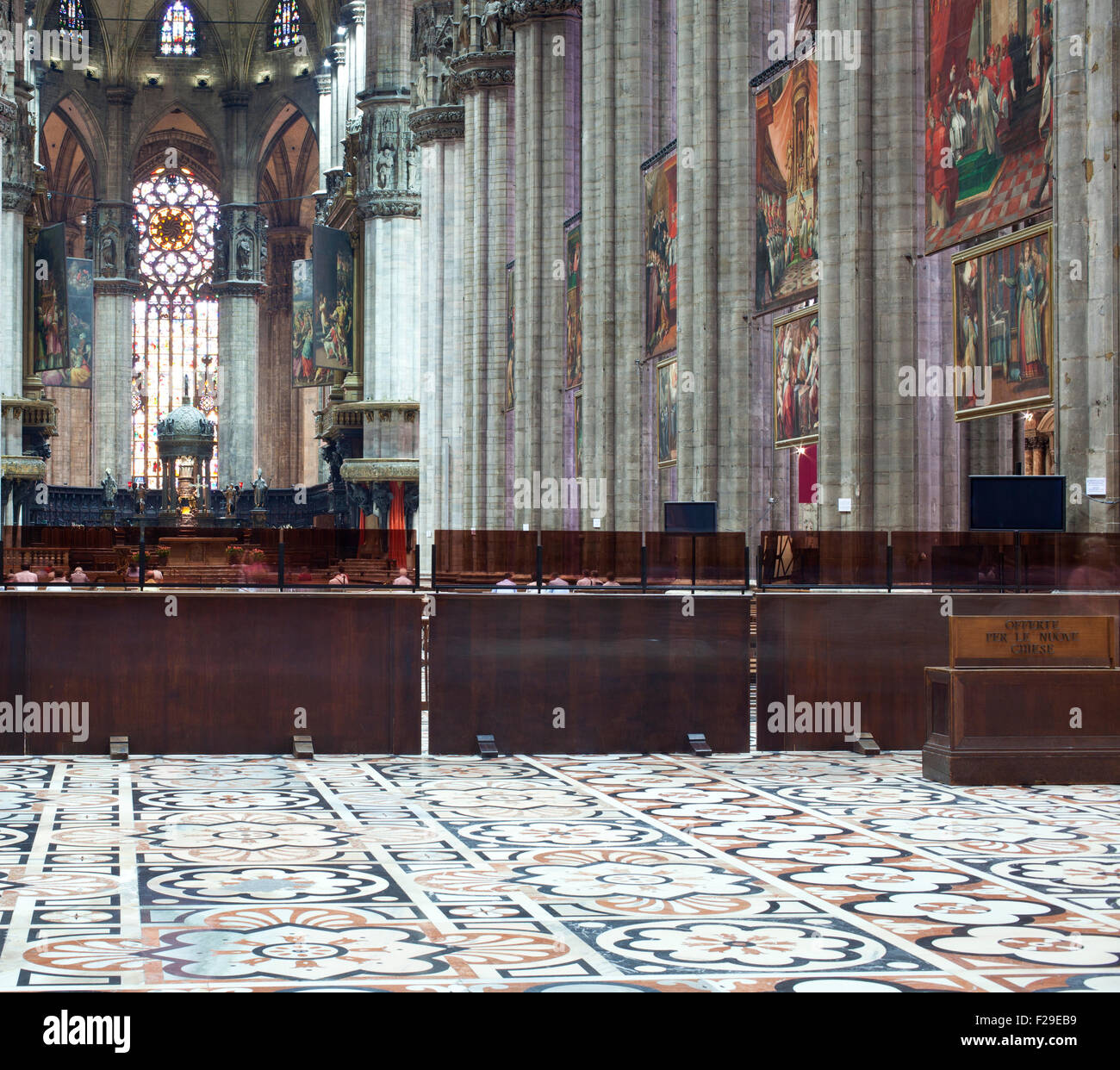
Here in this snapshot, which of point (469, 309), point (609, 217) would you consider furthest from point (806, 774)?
point (469, 309)

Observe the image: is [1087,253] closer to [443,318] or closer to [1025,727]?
[1025,727]

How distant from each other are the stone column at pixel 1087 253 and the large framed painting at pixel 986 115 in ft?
1.32

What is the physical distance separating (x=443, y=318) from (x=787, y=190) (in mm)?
25056

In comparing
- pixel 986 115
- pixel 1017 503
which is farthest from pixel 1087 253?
pixel 1017 503

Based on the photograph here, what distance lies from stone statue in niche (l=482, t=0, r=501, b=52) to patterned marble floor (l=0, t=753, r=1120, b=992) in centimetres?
3060

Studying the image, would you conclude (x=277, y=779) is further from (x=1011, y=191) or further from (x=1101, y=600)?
(x=1011, y=191)

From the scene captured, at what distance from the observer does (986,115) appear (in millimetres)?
18109

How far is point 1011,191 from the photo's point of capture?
57.5ft

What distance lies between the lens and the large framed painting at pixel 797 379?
22.6 metres

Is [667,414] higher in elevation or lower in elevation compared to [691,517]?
higher

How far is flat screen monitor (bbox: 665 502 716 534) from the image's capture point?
1944cm

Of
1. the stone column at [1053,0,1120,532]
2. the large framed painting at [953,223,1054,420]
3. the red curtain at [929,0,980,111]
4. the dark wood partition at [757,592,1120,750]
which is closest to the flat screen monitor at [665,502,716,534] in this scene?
the large framed painting at [953,223,1054,420]

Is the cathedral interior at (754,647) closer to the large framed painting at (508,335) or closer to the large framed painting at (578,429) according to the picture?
the large framed painting at (578,429)

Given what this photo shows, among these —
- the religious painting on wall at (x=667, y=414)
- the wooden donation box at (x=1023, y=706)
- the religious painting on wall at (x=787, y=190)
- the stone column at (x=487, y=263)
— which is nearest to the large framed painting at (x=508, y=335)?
the stone column at (x=487, y=263)
